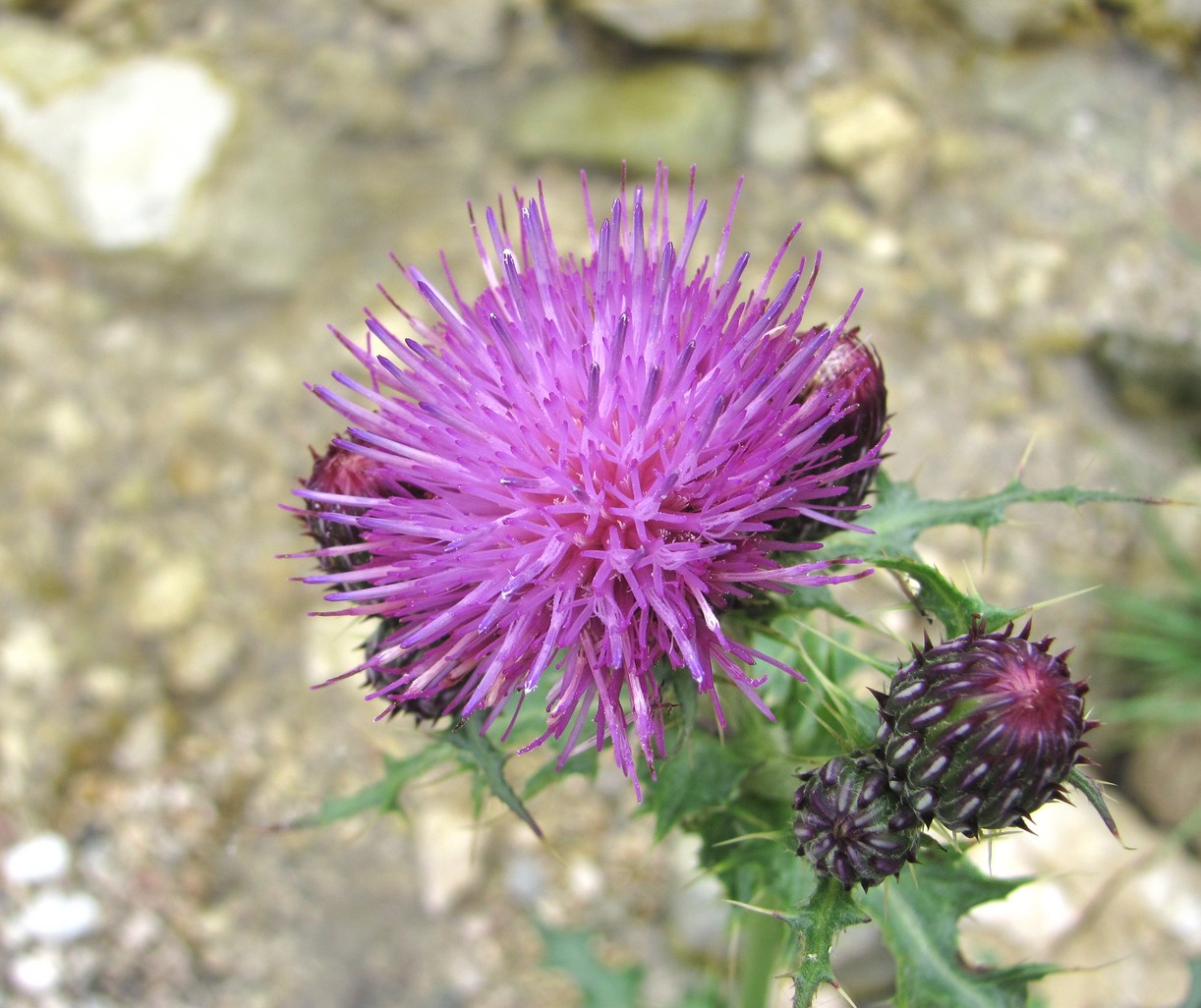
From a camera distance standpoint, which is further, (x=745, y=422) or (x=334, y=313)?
(x=334, y=313)

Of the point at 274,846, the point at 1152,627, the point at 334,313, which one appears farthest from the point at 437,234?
the point at 1152,627

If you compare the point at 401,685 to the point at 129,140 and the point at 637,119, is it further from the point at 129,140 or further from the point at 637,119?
the point at 129,140

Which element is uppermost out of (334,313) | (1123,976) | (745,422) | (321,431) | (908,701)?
(745,422)

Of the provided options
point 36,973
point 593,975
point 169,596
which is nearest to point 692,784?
point 593,975

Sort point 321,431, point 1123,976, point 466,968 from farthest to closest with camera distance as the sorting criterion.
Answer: point 321,431 < point 466,968 < point 1123,976

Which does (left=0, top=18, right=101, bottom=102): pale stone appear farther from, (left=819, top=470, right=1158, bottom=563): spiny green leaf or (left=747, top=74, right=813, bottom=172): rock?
(left=819, top=470, right=1158, bottom=563): spiny green leaf

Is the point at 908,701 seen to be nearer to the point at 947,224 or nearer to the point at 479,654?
the point at 479,654
